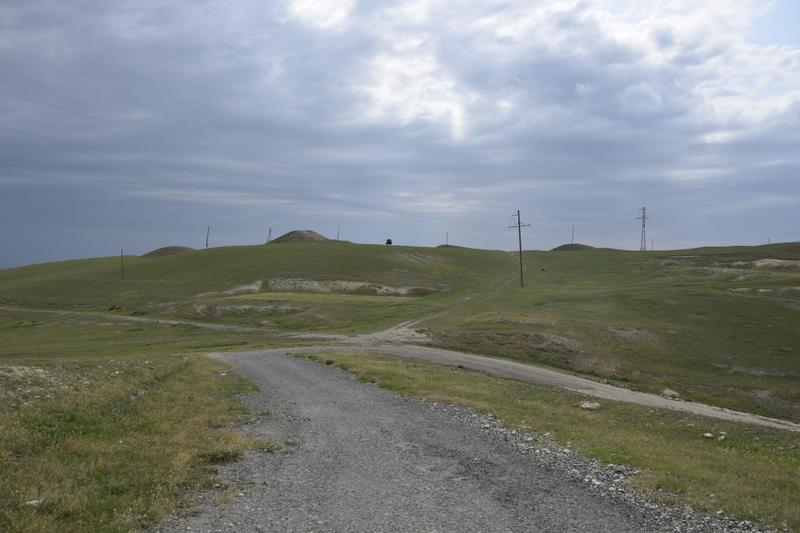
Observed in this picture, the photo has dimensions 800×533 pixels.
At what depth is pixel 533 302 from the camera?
3098 inches

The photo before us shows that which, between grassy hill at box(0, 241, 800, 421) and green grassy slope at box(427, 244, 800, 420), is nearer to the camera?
green grassy slope at box(427, 244, 800, 420)

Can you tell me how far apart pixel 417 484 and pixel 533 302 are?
69.6m

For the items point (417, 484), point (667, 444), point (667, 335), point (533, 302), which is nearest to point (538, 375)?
point (667, 444)

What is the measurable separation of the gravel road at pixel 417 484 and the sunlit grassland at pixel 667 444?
0.77 metres

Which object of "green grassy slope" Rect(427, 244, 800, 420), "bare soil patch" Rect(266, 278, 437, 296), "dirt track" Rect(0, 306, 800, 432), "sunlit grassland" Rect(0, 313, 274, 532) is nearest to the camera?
"sunlit grassland" Rect(0, 313, 274, 532)

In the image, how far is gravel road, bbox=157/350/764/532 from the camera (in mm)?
9641

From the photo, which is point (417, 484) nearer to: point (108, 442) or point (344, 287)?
point (108, 442)

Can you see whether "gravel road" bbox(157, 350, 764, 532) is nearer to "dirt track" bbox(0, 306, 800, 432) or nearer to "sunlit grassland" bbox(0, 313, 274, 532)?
"sunlit grassland" bbox(0, 313, 274, 532)

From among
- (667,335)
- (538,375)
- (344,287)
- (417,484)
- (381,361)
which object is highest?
(417,484)

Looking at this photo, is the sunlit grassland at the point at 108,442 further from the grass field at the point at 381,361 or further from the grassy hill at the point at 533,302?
the grassy hill at the point at 533,302

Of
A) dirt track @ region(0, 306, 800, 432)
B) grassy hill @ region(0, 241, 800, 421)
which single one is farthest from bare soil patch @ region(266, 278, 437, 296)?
dirt track @ region(0, 306, 800, 432)

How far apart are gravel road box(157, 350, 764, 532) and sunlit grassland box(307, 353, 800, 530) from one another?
767 millimetres

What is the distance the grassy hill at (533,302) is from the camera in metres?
47.1

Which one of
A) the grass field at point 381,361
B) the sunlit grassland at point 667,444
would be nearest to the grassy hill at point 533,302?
the grass field at point 381,361
